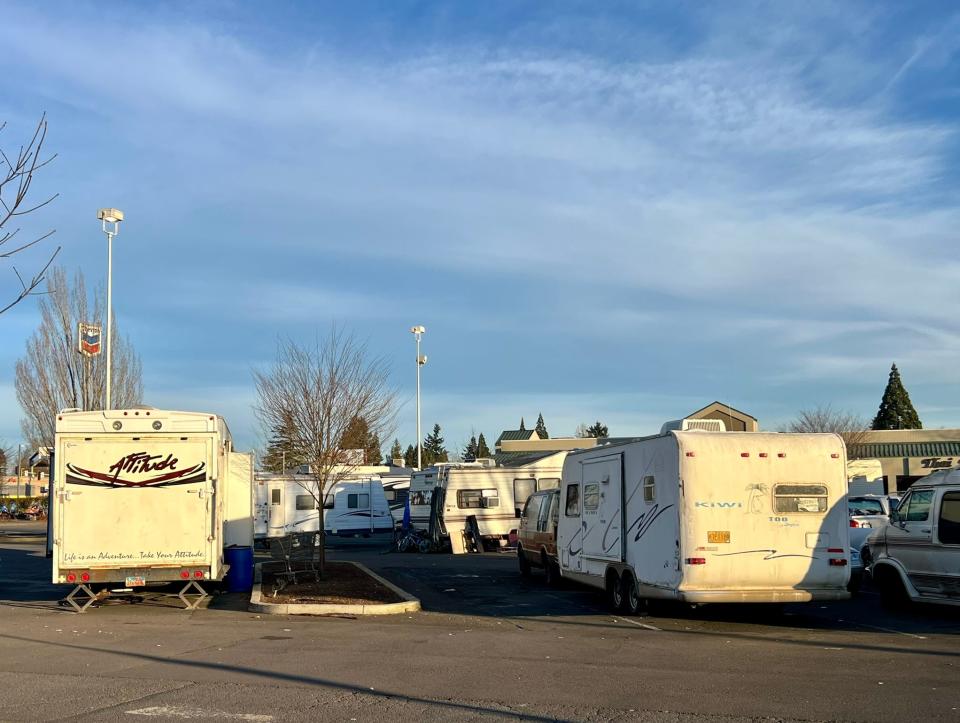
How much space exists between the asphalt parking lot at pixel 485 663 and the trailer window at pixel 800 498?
1594 mm

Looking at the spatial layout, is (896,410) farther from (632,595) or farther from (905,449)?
(632,595)

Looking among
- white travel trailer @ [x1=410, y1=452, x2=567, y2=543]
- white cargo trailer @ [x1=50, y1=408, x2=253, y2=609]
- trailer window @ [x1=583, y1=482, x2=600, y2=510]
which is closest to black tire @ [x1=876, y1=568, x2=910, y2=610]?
trailer window @ [x1=583, y1=482, x2=600, y2=510]

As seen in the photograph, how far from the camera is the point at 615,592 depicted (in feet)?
51.5

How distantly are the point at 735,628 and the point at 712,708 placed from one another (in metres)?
5.36

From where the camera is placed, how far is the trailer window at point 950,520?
14.1 metres

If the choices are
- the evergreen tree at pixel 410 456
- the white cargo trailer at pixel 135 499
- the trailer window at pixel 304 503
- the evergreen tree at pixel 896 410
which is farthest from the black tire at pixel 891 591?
the evergreen tree at pixel 410 456

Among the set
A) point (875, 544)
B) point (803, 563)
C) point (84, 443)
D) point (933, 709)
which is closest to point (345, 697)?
point (933, 709)

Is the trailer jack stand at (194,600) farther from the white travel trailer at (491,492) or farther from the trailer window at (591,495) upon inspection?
the white travel trailer at (491,492)

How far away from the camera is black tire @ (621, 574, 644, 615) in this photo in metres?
14.8

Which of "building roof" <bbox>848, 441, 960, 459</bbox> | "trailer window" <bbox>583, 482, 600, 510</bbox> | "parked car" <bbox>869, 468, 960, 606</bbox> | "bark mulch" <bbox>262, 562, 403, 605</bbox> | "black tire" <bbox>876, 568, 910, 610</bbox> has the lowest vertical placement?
"bark mulch" <bbox>262, 562, 403, 605</bbox>

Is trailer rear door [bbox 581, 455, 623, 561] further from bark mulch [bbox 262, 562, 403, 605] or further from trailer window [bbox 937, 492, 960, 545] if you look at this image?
trailer window [bbox 937, 492, 960, 545]

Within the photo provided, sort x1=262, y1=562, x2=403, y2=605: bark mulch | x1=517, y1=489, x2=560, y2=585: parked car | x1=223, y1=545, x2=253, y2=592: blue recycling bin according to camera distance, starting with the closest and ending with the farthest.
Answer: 1. x1=262, y1=562, x2=403, y2=605: bark mulch
2. x1=223, y1=545, x2=253, y2=592: blue recycling bin
3. x1=517, y1=489, x2=560, y2=585: parked car

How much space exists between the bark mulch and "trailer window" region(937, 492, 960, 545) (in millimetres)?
8172

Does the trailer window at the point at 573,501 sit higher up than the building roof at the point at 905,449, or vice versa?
the building roof at the point at 905,449
